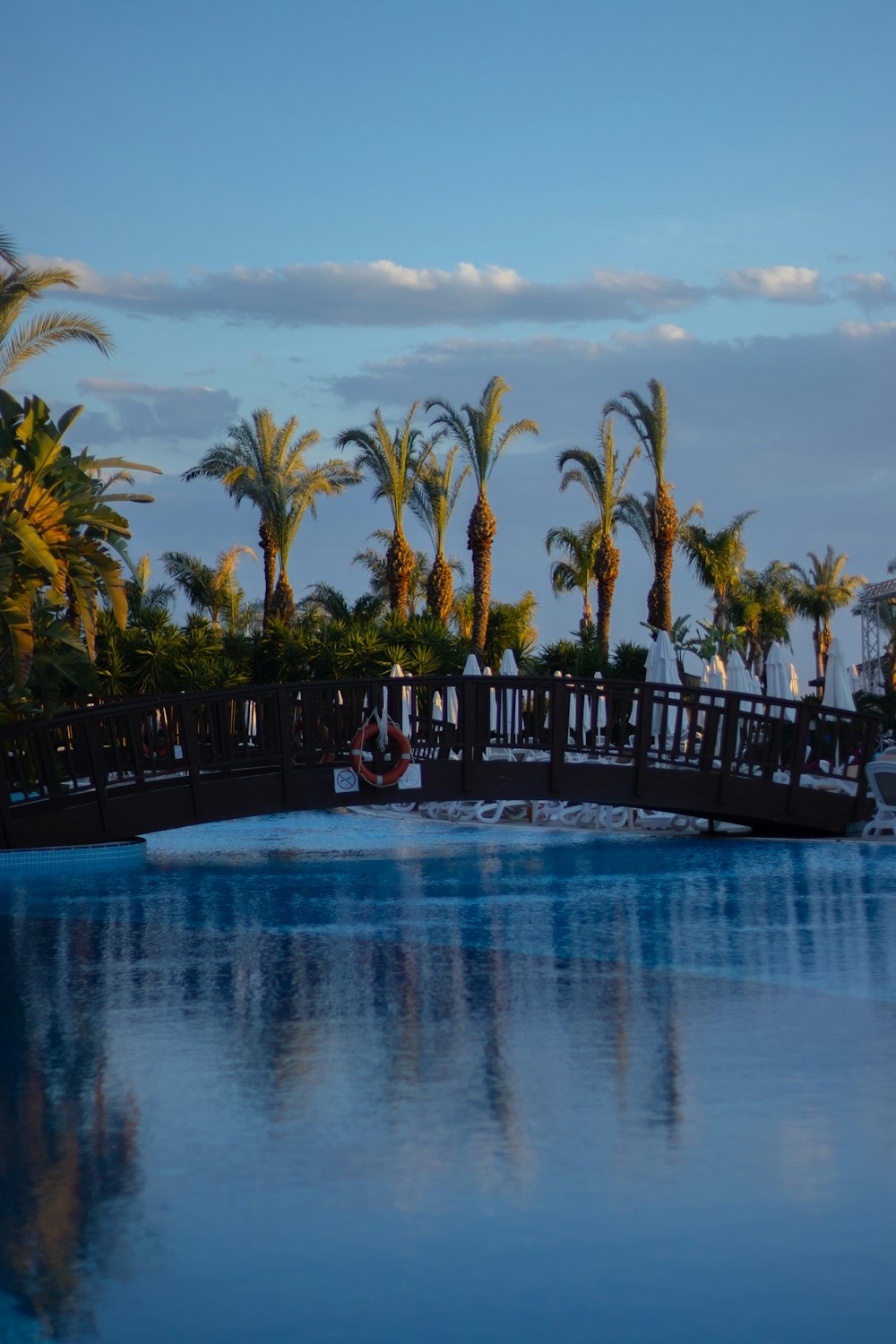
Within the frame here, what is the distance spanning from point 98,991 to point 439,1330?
505 cm

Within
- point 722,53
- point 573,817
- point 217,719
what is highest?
point 722,53

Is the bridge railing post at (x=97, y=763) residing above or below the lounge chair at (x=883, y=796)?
above

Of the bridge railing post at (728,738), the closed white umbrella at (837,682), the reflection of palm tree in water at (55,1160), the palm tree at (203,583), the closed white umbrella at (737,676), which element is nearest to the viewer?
the reflection of palm tree in water at (55,1160)

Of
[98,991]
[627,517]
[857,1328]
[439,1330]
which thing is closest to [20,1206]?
[439,1330]

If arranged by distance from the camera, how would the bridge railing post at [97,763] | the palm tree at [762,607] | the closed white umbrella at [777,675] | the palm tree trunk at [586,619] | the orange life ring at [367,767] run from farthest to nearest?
the palm tree at [762,607], the palm tree trunk at [586,619], the closed white umbrella at [777,675], the orange life ring at [367,767], the bridge railing post at [97,763]

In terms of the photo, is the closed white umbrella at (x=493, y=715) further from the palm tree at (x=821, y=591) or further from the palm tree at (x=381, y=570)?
the palm tree at (x=821, y=591)

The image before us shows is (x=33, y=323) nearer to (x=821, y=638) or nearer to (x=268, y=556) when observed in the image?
(x=268, y=556)

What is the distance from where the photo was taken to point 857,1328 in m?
3.46

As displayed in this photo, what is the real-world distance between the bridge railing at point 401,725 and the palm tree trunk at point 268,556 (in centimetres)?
2090

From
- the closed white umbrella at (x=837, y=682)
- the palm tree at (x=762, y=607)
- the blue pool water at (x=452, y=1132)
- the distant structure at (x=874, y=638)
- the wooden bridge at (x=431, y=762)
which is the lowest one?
the blue pool water at (x=452, y=1132)

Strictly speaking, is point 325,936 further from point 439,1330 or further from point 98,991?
point 439,1330

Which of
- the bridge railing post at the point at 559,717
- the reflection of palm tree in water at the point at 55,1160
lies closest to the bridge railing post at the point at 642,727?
the bridge railing post at the point at 559,717

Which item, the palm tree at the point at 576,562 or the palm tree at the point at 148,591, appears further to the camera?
the palm tree at the point at 576,562

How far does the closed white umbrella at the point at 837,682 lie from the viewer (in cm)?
1959
